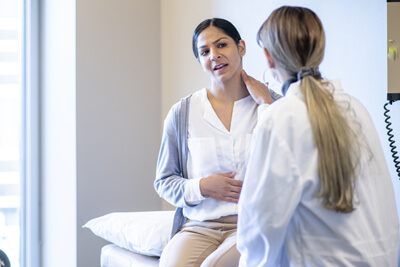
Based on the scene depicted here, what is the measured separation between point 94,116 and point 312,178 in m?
A: 2.03

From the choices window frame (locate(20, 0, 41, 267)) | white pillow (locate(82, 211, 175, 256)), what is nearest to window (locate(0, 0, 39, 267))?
window frame (locate(20, 0, 41, 267))

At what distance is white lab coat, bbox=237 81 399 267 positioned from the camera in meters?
1.18

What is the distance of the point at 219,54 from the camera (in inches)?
75.7

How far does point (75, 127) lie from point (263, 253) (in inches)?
75.8

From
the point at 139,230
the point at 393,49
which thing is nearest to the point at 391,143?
the point at 393,49

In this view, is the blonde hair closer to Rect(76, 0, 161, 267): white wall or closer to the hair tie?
the hair tie

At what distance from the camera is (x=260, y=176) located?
1.21m

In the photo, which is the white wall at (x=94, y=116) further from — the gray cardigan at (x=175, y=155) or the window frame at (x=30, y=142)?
the gray cardigan at (x=175, y=155)

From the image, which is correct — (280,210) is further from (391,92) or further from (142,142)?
(142,142)

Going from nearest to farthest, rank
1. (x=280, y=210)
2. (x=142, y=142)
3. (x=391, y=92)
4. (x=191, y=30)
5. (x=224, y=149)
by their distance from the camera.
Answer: (x=280, y=210)
(x=391, y=92)
(x=224, y=149)
(x=191, y=30)
(x=142, y=142)

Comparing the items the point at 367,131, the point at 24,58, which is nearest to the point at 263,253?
the point at 367,131

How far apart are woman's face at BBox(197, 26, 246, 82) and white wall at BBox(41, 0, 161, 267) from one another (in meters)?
1.21

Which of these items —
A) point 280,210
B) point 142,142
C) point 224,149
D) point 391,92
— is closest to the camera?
point 280,210

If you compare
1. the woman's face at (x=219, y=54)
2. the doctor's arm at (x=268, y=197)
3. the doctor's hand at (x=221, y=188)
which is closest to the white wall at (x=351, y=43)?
the woman's face at (x=219, y=54)
